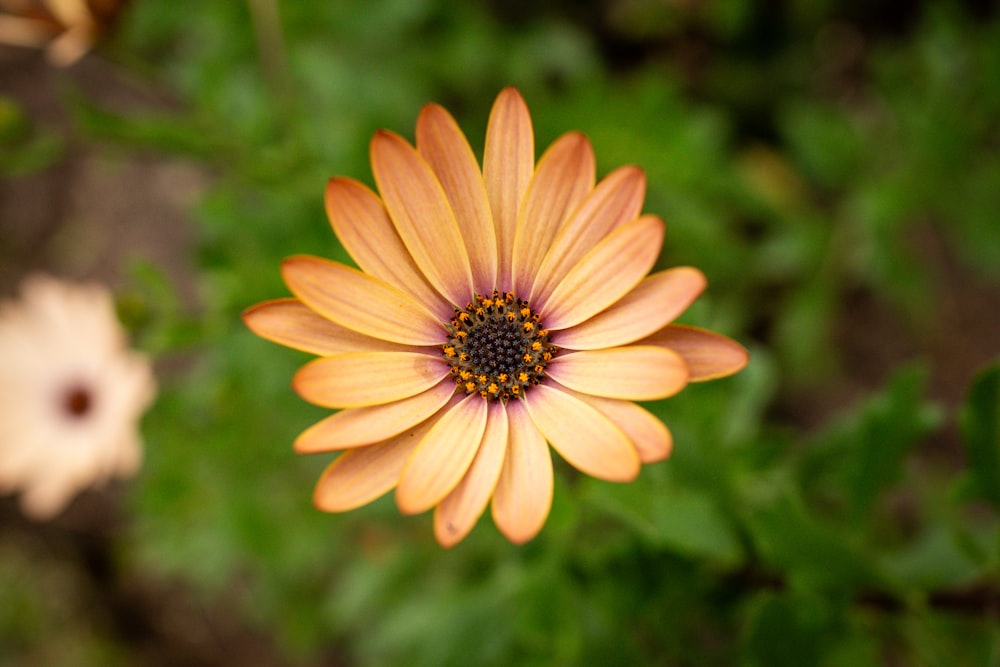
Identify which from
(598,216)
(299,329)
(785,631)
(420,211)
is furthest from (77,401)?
(785,631)

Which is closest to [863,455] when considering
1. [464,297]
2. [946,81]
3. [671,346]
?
[671,346]

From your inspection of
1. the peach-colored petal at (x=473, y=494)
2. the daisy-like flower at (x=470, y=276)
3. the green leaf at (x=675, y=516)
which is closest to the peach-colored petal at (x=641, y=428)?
the daisy-like flower at (x=470, y=276)

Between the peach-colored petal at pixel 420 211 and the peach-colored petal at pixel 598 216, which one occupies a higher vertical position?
the peach-colored petal at pixel 420 211

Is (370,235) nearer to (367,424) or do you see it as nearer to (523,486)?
(367,424)

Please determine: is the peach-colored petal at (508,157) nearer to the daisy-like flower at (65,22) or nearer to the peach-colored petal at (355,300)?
the peach-colored petal at (355,300)

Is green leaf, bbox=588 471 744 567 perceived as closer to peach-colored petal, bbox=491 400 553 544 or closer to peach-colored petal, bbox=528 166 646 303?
peach-colored petal, bbox=491 400 553 544

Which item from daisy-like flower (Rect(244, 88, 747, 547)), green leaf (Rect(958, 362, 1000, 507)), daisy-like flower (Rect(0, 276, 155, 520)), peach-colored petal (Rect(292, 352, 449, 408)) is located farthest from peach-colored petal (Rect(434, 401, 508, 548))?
daisy-like flower (Rect(0, 276, 155, 520))

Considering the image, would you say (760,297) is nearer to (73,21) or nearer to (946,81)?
(946,81)
